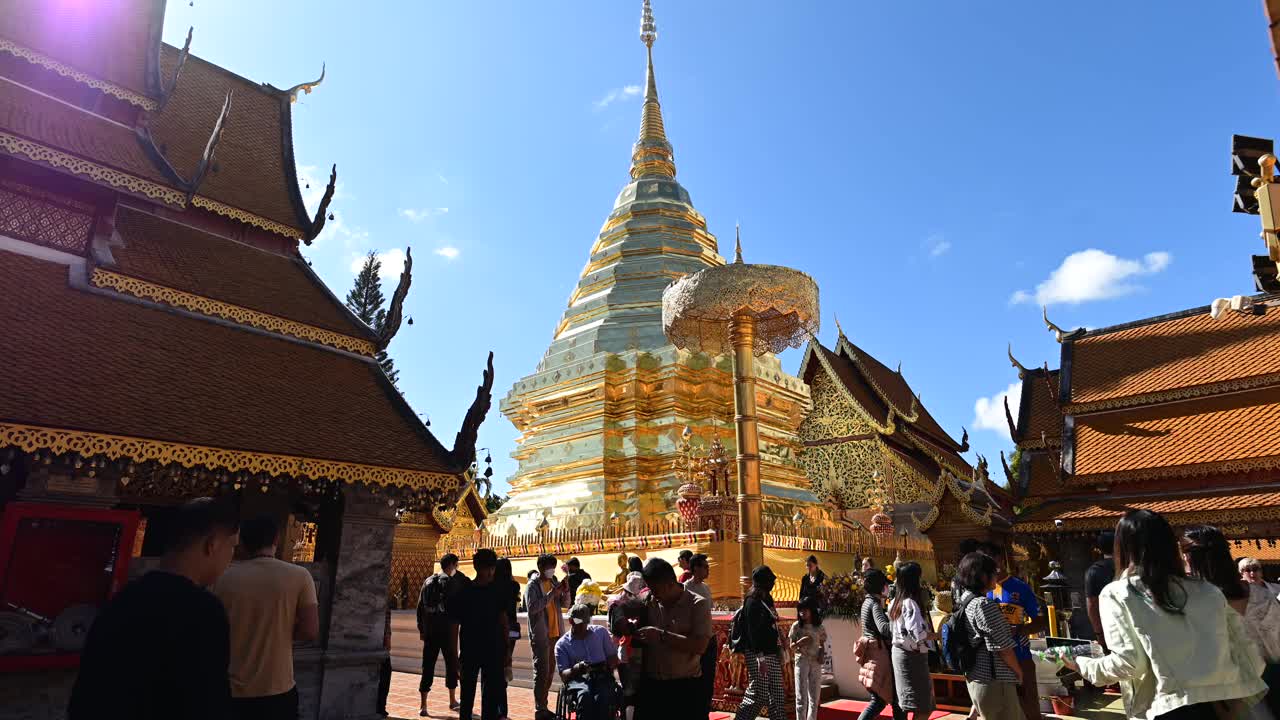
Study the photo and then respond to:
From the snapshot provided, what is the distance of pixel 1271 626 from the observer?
128 inches

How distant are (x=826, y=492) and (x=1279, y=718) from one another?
16.9m

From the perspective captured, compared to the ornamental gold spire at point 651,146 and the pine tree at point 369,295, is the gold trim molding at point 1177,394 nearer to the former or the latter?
the ornamental gold spire at point 651,146

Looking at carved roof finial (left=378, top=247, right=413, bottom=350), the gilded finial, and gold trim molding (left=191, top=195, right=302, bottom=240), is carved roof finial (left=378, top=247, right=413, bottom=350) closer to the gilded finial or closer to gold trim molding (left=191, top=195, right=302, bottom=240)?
gold trim molding (left=191, top=195, right=302, bottom=240)

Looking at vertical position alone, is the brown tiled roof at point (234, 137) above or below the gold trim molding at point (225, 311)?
above

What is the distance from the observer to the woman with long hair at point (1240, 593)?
3.08 m

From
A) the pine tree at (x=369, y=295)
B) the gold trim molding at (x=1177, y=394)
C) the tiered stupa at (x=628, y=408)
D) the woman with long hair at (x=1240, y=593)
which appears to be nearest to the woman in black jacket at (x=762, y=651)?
the woman with long hair at (x=1240, y=593)

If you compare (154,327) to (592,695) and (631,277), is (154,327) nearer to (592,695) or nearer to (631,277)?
(592,695)

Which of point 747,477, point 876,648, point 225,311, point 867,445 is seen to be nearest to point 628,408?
point 867,445

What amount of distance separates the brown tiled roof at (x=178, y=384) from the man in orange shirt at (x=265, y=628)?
2.48m

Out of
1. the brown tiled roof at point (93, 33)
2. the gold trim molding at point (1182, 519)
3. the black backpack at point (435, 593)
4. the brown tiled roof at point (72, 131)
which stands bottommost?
the black backpack at point (435, 593)

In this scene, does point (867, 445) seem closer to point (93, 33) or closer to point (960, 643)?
point (960, 643)

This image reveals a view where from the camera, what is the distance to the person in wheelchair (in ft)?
13.7

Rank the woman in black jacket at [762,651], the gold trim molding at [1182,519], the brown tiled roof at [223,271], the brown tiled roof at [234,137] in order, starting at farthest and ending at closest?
the gold trim molding at [1182,519], the brown tiled roof at [234,137], the brown tiled roof at [223,271], the woman in black jacket at [762,651]

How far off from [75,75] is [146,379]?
10.8ft
